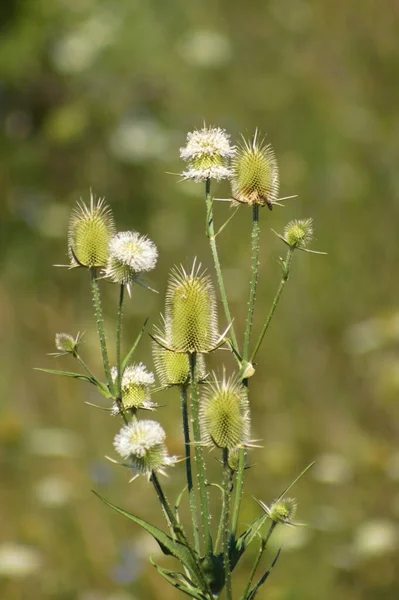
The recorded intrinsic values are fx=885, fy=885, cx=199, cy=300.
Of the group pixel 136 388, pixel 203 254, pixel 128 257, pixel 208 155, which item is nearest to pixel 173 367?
pixel 136 388

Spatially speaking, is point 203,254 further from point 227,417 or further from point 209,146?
point 227,417

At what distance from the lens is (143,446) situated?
104 centimetres

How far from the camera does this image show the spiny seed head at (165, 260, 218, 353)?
3.54 feet

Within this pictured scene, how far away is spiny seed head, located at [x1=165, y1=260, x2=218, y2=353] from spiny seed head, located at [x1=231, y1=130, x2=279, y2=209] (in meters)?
0.13

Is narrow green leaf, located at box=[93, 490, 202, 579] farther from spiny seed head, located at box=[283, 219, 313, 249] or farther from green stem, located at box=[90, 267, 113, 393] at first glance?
spiny seed head, located at box=[283, 219, 313, 249]

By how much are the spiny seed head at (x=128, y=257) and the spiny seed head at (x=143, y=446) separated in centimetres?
18

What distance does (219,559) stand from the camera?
1129 mm

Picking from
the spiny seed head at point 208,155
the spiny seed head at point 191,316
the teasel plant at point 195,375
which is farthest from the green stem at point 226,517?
Answer: the spiny seed head at point 208,155

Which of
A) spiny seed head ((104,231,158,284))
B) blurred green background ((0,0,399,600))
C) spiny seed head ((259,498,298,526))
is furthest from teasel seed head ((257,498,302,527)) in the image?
blurred green background ((0,0,399,600))

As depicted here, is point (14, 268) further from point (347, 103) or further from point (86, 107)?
point (347, 103)

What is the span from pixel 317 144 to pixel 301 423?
5.21ft

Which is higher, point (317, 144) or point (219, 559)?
point (317, 144)

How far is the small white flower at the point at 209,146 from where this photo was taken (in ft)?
3.76

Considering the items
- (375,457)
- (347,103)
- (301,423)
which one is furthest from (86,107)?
(375,457)
